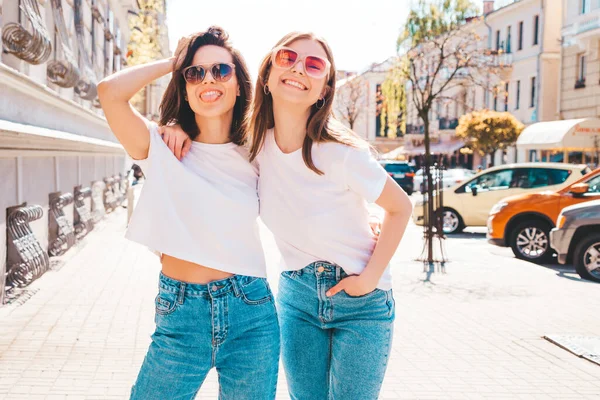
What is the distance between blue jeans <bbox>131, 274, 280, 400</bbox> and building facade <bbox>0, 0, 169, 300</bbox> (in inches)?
199

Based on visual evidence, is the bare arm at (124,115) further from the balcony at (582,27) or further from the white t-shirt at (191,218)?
the balcony at (582,27)

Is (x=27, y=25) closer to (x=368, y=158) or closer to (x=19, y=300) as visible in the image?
(x=19, y=300)

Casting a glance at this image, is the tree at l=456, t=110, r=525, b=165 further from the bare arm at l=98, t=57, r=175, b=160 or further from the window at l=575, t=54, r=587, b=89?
the bare arm at l=98, t=57, r=175, b=160

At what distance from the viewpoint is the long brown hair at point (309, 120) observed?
2.82 metres

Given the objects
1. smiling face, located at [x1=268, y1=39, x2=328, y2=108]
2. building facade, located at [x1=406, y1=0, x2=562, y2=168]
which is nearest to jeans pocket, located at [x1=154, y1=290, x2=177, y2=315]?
smiling face, located at [x1=268, y1=39, x2=328, y2=108]

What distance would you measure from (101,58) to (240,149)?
685 inches

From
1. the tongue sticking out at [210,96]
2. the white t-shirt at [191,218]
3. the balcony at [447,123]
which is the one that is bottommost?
the white t-shirt at [191,218]

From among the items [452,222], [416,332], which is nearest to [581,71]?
[452,222]

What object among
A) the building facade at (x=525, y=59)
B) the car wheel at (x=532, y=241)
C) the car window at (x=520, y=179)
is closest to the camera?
the car wheel at (x=532, y=241)

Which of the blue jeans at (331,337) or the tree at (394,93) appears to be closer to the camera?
the blue jeans at (331,337)

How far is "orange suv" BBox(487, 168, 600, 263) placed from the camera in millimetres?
12344

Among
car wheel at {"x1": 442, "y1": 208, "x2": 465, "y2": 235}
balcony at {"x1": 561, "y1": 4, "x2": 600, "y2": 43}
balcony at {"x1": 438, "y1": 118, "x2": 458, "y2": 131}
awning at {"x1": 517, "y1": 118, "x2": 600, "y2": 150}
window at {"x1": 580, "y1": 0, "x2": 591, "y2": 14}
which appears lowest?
car wheel at {"x1": 442, "y1": 208, "x2": 465, "y2": 235}

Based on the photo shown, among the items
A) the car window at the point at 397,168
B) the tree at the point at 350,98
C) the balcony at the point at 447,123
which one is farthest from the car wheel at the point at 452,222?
the balcony at the point at 447,123

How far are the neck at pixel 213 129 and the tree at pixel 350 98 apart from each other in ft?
153
